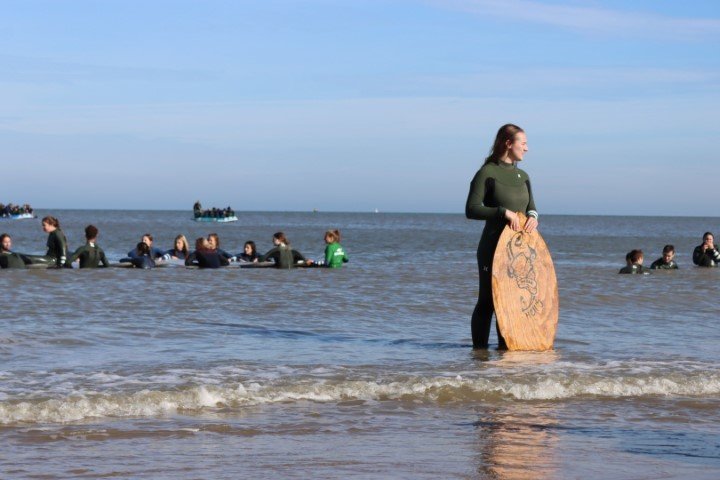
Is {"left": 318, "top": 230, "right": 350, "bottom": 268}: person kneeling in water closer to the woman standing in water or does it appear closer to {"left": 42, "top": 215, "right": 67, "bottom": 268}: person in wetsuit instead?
{"left": 42, "top": 215, "right": 67, "bottom": 268}: person in wetsuit

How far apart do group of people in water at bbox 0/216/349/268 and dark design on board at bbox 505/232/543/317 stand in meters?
12.7

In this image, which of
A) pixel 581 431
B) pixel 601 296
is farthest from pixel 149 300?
pixel 581 431

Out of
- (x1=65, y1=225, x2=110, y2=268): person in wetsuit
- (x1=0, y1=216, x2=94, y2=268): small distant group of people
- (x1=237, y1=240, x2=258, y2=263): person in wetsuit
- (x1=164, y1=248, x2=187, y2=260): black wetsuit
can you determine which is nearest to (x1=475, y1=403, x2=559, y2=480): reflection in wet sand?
(x1=0, y1=216, x2=94, y2=268): small distant group of people

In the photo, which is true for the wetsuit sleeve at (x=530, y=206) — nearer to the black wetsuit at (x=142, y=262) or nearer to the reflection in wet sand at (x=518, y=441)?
the reflection in wet sand at (x=518, y=441)

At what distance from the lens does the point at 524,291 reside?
9.41 meters

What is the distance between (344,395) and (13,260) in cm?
1487

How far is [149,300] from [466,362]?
7301mm

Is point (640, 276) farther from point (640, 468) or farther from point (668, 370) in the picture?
point (640, 468)

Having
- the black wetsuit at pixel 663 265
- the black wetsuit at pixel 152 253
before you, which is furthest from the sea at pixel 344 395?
the black wetsuit at pixel 152 253

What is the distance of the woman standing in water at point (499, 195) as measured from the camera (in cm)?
897

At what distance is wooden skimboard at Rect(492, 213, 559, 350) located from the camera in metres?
9.19

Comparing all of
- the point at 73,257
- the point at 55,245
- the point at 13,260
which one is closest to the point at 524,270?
the point at 73,257

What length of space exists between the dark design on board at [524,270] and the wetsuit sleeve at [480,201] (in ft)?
1.24

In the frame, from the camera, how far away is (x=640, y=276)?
2161 centimetres
